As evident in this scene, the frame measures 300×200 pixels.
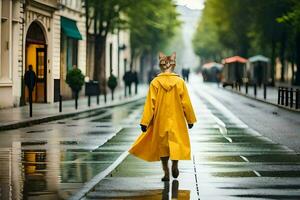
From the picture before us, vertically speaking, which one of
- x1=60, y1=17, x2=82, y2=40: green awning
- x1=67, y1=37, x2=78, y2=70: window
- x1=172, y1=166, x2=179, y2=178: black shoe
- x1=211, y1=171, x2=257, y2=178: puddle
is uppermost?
x1=60, y1=17, x2=82, y2=40: green awning

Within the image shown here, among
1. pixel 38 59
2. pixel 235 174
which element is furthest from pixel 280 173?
pixel 38 59

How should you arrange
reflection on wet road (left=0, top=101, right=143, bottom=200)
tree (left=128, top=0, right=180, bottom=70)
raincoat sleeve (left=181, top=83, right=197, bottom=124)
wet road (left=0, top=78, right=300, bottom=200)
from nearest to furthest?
wet road (left=0, top=78, right=300, bottom=200) → reflection on wet road (left=0, top=101, right=143, bottom=200) → raincoat sleeve (left=181, top=83, right=197, bottom=124) → tree (left=128, top=0, right=180, bottom=70)

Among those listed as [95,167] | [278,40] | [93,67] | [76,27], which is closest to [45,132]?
[95,167]

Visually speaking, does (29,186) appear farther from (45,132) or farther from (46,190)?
(45,132)

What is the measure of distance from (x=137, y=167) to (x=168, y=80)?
2.43 m

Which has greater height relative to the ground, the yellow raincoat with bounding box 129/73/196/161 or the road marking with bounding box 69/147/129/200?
the yellow raincoat with bounding box 129/73/196/161

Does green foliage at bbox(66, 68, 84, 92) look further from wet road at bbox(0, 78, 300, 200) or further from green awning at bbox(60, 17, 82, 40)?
wet road at bbox(0, 78, 300, 200)

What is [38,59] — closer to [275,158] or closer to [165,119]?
[275,158]

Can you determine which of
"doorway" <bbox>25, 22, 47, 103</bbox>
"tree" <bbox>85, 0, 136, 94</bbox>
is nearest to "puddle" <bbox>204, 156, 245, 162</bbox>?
"doorway" <bbox>25, 22, 47, 103</bbox>

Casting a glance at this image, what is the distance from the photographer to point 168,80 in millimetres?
12000

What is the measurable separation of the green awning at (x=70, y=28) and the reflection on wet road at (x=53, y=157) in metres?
20.1

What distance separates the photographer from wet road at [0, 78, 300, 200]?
1077 centimetres

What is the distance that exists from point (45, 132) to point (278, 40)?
2365 inches

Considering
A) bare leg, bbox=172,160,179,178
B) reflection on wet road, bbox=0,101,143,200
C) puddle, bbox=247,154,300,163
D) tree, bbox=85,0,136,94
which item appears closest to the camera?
reflection on wet road, bbox=0,101,143,200
